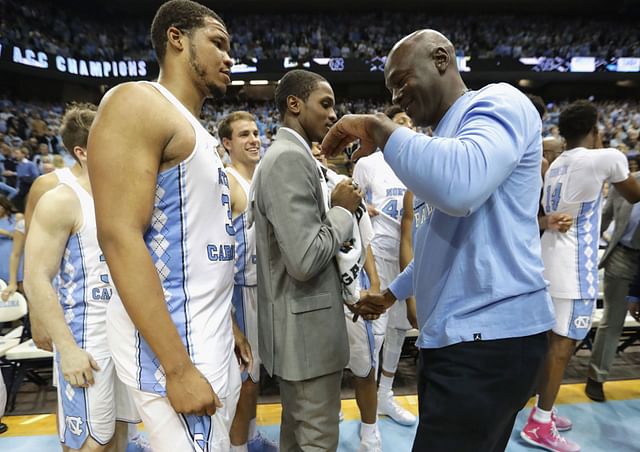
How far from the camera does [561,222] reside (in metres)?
2.72

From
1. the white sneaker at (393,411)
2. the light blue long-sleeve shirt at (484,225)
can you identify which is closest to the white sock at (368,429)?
the white sneaker at (393,411)

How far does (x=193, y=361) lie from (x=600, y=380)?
136 inches

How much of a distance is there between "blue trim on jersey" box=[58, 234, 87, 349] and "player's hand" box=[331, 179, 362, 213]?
3.71 feet

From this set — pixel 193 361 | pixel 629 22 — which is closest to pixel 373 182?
pixel 193 361

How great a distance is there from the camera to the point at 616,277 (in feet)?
10.8

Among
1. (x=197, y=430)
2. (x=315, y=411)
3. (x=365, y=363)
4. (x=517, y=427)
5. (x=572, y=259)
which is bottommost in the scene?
(x=517, y=427)

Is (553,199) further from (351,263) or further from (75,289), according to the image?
(75,289)

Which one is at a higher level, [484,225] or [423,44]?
[423,44]

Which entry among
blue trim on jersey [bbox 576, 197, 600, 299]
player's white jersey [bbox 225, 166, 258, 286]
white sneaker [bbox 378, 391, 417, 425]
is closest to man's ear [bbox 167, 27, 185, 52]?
player's white jersey [bbox 225, 166, 258, 286]

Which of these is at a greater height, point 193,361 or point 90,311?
point 193,361

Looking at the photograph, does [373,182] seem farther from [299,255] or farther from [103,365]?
[103,365]

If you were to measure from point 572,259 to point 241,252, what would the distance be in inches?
85.0

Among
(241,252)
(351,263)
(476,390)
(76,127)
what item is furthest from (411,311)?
(76,127)

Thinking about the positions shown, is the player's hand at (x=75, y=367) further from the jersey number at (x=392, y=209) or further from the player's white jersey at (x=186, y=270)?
the jersey number at (x=392, y=209)
